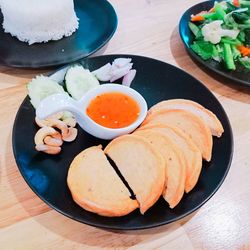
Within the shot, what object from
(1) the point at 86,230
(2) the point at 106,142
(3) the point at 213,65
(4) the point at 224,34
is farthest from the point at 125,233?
(4) the point at 224,34

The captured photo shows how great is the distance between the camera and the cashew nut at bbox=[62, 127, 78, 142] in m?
1.11

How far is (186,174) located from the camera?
0.93 m

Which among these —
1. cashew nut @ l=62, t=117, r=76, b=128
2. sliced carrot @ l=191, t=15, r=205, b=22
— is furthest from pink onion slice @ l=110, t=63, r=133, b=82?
sliced carrot @ l=191, t=15, r=205, b=22

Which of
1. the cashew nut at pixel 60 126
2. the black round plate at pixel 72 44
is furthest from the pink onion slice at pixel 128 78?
the cashew nut at pixel 60 126

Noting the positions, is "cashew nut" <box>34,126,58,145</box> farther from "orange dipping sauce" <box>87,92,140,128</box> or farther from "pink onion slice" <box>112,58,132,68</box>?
"pink onion slice" <box>112,58,132,68</box>

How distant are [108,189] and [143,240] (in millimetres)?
179

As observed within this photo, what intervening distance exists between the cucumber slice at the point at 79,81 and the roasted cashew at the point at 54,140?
20 cm

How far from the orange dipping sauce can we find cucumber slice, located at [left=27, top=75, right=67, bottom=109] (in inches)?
5.6

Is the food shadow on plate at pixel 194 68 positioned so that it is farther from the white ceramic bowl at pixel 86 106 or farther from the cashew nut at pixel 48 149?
the cashew nut at pixel 48 149

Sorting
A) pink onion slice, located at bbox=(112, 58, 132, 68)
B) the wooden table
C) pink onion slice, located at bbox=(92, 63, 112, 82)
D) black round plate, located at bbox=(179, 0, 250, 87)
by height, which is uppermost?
pink onion slice, located at bbox=(112, 58, 132, 68)

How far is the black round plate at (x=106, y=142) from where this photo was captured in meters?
0.90

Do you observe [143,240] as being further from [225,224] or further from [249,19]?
[249,19]

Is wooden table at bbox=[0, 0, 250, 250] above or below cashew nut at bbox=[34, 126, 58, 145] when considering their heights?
below

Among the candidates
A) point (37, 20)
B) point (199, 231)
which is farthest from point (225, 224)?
point (37, 20)
